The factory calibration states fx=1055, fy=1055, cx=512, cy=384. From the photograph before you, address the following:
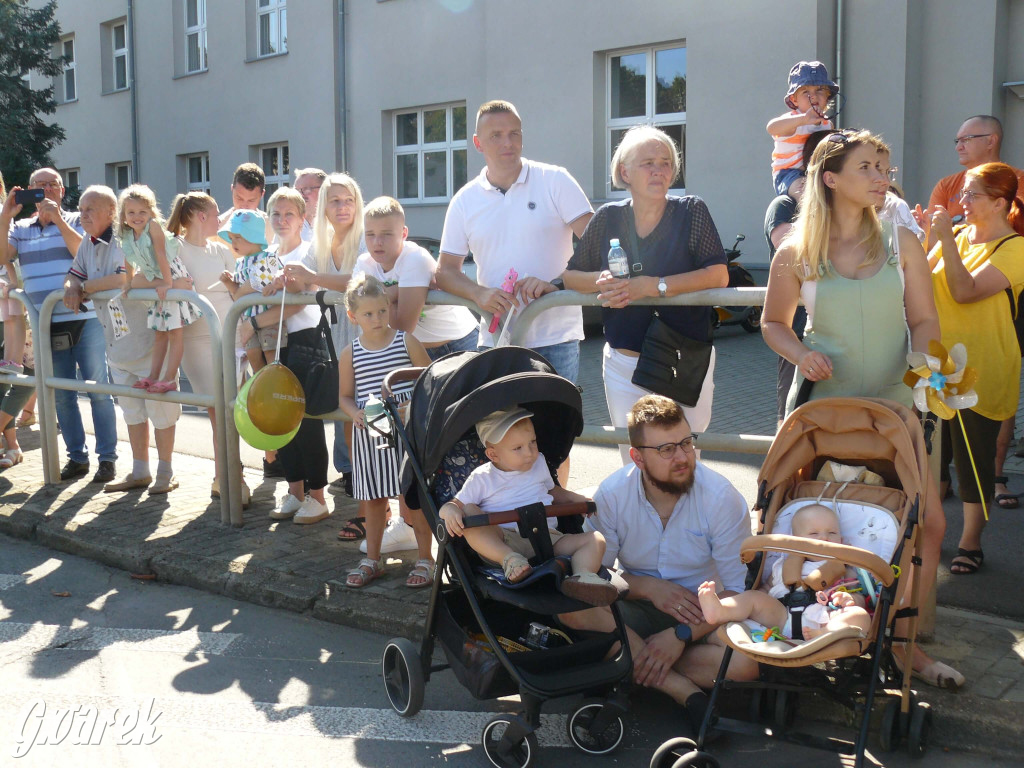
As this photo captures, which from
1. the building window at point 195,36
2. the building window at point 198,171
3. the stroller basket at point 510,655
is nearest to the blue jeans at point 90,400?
the stroller basket at point 510,655

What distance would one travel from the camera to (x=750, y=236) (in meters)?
16.3

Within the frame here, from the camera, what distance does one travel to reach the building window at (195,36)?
25.0 m

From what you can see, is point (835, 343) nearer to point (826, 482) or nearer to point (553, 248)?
point (826, 482)

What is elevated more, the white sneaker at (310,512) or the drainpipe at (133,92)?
the drainpipe at (133,92)

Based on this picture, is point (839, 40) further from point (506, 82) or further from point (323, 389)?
point (323, 389)

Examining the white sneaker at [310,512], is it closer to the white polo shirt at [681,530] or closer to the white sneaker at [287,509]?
the white sneaker at [287,509]

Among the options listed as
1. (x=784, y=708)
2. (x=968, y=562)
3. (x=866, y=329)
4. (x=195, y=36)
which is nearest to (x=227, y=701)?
(x=784, y=708)

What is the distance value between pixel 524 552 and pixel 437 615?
43cm

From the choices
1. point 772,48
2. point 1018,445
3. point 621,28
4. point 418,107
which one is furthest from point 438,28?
point 1018,445

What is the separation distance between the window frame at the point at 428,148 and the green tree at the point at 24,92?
929 cm

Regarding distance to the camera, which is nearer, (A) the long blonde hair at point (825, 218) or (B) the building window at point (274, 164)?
(A) the long blonde hair at point (825, 218)

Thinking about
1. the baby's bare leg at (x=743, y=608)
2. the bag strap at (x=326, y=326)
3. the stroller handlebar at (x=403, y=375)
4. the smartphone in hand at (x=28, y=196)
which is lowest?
the baby's bare leg at (x=743, y=608)

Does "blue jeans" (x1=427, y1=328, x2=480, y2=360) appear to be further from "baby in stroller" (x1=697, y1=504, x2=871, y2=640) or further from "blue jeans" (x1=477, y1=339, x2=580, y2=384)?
"baby in stroller" (x1=697, y1=504, x2=871, y2=640)

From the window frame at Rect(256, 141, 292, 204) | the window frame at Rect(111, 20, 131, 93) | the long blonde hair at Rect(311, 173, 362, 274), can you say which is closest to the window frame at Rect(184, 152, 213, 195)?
the window frame at Rect(256, 141, 292, 204)
